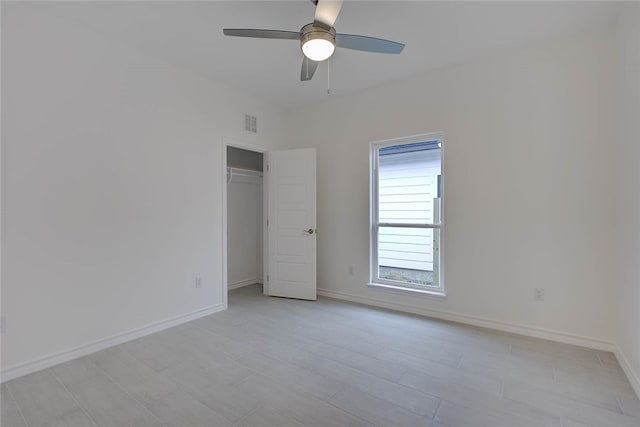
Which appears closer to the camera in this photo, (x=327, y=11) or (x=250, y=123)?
(x=327, y=11)

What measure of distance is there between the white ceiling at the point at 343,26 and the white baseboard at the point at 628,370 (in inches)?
105

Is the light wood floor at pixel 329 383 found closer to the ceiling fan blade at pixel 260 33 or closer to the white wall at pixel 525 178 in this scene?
the white wall at pixel 525 178

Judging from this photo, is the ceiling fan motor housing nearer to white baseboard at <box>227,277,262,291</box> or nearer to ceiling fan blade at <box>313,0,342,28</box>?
ceiling fan blade at <box>313,0,342,28</box>

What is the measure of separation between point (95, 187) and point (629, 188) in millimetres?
4240

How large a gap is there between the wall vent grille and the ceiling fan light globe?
2035 millimetres

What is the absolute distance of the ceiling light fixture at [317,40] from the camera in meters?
2.00

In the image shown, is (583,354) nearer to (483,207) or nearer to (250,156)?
(483,207)

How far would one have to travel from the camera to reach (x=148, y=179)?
9.69 ft

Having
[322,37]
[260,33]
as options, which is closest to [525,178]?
[322,37]

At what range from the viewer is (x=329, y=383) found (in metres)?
2.07

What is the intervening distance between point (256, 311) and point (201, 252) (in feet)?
3.13

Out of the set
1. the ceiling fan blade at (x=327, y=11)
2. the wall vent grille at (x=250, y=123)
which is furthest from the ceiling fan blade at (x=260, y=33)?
the wall vent grille at (x=250, y=123)

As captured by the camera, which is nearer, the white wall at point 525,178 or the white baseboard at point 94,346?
the white baseboard at point 94,346

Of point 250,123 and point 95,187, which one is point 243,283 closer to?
point 250,123
